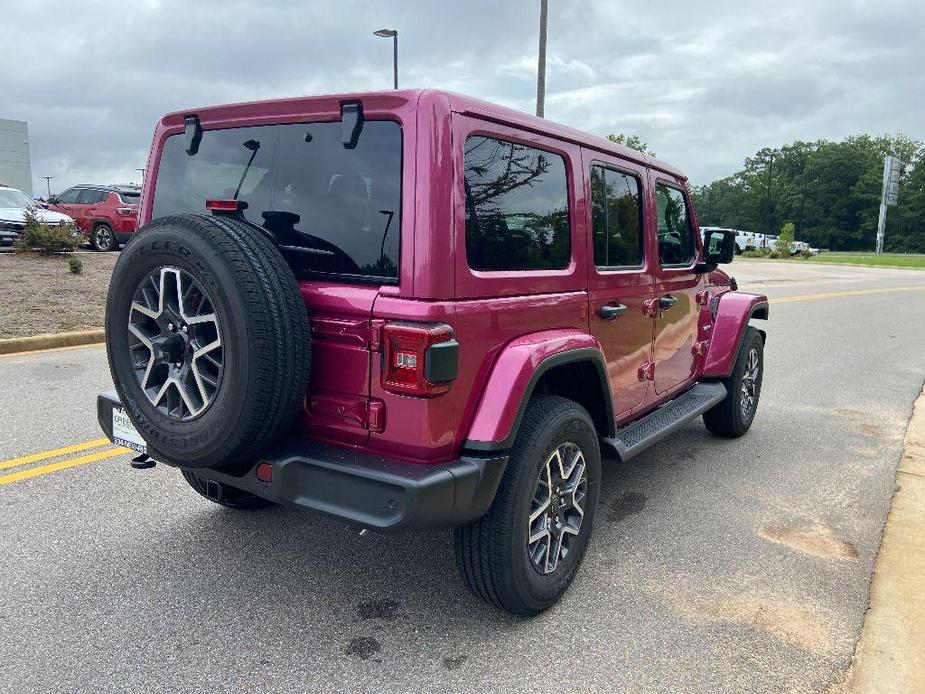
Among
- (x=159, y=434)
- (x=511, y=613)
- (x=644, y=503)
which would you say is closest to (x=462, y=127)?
(x=159, y=434)

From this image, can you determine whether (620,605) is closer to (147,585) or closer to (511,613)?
(511,613)

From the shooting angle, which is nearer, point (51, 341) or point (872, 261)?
point (51, 341)

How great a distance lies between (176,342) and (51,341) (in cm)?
684

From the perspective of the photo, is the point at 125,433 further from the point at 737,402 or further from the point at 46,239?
the point at 46,239

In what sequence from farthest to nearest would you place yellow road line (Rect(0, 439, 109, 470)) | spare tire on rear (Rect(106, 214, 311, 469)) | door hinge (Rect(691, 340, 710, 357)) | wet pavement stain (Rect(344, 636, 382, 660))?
door hinge (Rect(691, 340, 710, 357)) < yellow road line (Rect(0, 439, 109, 470)) < wet pavement stain (Rect(344, 636, 382, 660)) < spare tire on rear (Rect(106, 214, 311, 469))

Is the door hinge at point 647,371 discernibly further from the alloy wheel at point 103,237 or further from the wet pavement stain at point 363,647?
the alloy wheel at point 103,237

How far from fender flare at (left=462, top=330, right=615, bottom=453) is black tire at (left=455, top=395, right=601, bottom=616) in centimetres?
11

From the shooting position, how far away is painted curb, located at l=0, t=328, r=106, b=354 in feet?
26.0

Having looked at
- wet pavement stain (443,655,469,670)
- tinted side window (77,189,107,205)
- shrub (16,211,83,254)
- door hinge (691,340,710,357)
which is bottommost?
wet pavement stain (443,655,469,670)

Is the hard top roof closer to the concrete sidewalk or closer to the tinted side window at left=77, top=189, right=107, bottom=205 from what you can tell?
the concrete sidewalk

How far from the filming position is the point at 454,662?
2.57 m

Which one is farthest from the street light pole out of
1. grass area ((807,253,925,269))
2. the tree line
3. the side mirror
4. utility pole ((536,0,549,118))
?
the tree line

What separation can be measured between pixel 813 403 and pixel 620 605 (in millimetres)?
4624

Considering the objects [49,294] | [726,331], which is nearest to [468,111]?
[726,331]
